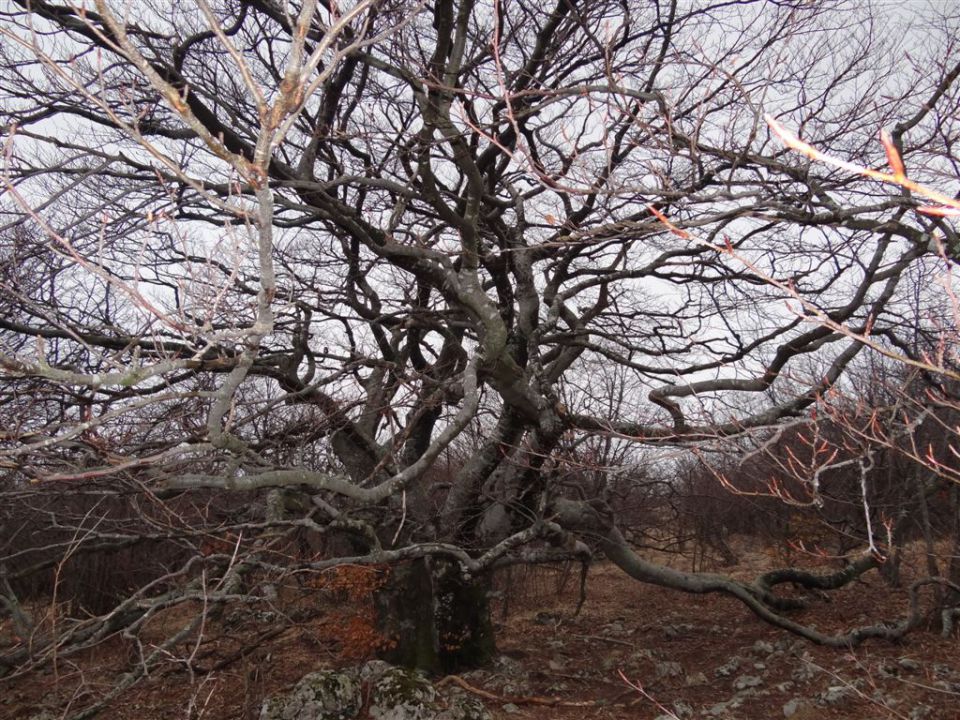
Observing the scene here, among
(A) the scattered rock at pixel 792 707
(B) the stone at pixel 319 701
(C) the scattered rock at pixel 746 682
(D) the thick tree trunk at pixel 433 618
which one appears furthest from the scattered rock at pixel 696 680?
(B) the stone at pixel 319 701

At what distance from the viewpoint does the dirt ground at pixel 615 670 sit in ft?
18.4

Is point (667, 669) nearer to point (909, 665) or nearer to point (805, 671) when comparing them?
point (805, 671)

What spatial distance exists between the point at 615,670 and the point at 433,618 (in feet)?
6.87

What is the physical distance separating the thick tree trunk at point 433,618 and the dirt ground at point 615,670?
1.04 ft

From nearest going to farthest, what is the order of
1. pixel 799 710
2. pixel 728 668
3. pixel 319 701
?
pixel 799 710 < pixel 319 701 < pixel 728 668

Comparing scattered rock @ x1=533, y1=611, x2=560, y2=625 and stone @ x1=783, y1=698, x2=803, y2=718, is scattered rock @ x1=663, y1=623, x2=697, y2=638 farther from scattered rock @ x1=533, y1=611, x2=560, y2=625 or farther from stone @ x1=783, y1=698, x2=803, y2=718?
stone @ x1=783, y1=698, x2=803, y2=718

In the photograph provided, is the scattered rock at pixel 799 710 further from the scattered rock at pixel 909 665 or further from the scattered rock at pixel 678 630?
the scattered rock at pixel 678 630

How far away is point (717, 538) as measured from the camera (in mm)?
13672

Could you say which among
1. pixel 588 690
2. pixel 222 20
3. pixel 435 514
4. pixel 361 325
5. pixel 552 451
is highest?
pixel 222 20

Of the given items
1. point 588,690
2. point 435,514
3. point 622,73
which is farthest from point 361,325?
point 588,690

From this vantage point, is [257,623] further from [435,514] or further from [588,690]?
[588,690]

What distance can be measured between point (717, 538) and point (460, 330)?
8.70 metres

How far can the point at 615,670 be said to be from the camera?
723cm

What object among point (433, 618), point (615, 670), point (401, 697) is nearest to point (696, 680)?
point (615, 670)
